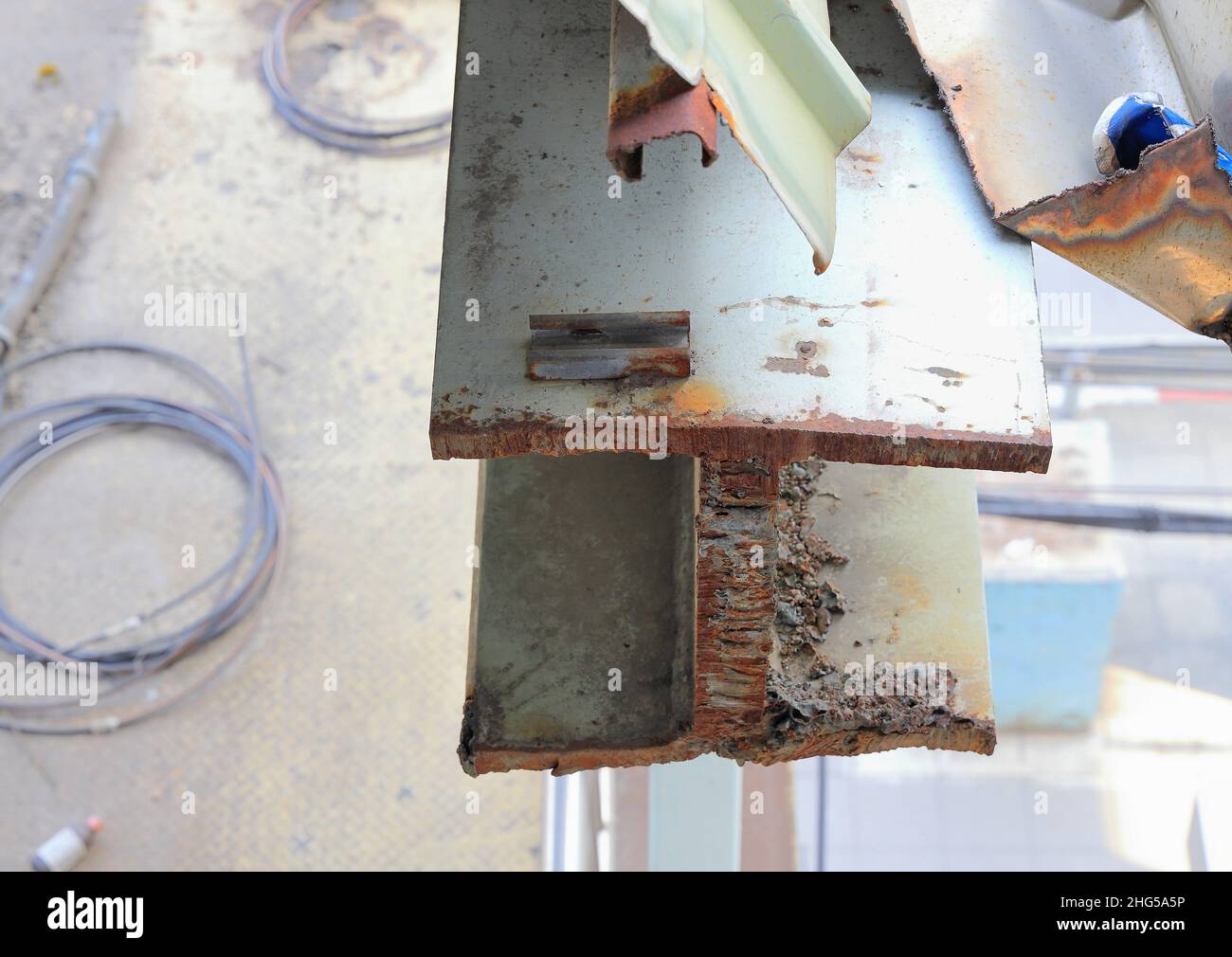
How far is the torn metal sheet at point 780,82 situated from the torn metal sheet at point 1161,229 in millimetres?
510

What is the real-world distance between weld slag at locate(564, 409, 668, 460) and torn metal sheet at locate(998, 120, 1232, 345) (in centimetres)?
79

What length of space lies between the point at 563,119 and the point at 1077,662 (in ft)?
18.5

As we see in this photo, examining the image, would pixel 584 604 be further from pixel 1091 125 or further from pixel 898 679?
pixel 1091 125

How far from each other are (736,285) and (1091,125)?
0.85m

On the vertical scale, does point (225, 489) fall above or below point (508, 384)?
above

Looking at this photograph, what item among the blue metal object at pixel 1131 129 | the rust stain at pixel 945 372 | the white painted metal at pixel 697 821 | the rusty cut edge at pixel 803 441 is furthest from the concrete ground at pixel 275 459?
the blue metal object at pixel 1131 129

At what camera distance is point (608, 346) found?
6.78ft

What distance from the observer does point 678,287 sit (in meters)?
2.15

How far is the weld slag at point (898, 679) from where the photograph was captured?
250 centimetres

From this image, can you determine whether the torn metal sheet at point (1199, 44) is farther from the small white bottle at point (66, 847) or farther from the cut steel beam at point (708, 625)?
the small white bottle at point (66, 847)

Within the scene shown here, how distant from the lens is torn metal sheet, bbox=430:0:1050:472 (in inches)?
79.0

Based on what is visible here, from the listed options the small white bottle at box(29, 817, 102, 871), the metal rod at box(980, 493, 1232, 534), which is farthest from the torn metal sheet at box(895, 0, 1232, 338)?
the small white bottle at box(29, 817, 102, 871)

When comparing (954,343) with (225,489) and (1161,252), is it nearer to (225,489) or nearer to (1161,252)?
(1161,252)
